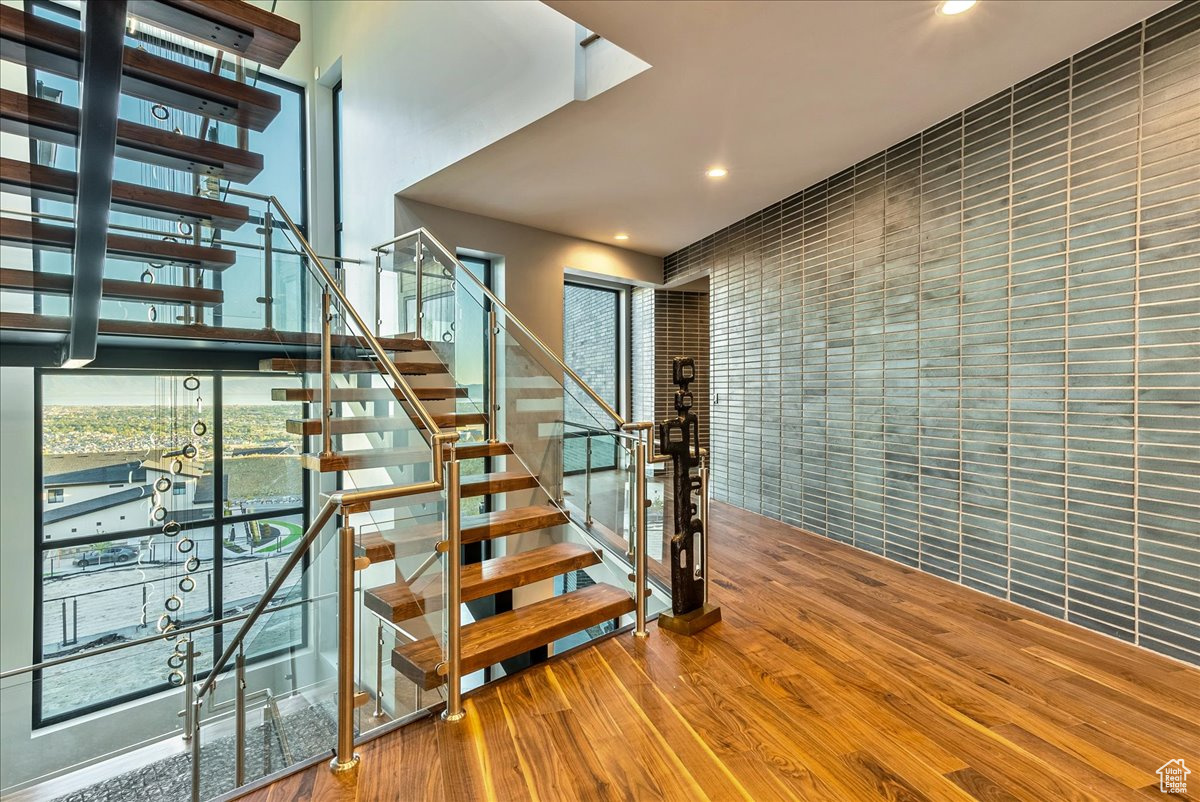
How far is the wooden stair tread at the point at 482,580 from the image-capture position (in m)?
2.28

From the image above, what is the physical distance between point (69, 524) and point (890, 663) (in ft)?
24.2

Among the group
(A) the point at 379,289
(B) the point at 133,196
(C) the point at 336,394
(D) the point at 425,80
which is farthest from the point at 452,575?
(D) the point at 425,80

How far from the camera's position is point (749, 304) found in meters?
5.54

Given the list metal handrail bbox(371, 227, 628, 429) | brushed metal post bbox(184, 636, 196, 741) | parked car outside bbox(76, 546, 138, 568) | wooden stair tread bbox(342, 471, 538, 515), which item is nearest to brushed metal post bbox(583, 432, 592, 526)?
metal handrail bbox(371, 227, 628, 429)

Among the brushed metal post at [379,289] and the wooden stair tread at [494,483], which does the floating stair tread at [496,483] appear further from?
the brushed metal post at [379,289]

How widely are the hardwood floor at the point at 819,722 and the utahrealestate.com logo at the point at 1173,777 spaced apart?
0.02m

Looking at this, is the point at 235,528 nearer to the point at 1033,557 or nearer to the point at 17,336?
the point at 17,336

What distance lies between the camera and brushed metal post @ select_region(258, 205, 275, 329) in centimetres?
417

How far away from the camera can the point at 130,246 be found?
3408 mm

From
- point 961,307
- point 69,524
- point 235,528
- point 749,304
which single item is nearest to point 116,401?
point 69,524

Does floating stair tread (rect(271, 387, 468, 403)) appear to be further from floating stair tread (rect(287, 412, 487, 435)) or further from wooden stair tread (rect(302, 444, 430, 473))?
wooden stair tread (rect(302, 444, 430, 473))

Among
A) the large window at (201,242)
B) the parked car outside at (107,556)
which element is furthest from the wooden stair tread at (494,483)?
the parked car outside at (107,556)

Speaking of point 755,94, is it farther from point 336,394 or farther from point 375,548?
point 336,394

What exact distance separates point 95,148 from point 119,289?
163 centimetres
